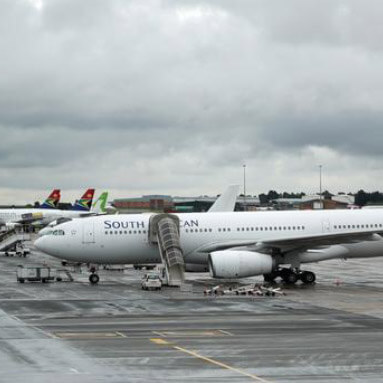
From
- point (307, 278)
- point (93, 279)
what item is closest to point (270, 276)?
point (307, 278)

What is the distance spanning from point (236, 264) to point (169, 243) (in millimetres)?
4399

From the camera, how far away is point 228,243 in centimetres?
4650

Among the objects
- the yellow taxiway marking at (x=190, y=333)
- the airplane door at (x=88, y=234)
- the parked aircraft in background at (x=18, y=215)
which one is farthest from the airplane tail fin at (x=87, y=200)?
the yellow taxiway marking at (x=190, y=333)

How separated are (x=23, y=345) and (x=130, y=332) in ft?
12.4

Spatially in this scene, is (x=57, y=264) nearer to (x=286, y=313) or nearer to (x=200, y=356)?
(x=286, y=313)

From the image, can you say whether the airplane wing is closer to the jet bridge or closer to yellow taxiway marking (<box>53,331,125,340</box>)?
the jet bridge

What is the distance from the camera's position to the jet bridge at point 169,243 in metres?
43.8

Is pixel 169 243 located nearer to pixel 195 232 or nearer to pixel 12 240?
pixel 195 232

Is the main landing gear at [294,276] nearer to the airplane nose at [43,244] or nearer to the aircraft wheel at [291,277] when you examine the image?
the aircraft wheel at [291,277]

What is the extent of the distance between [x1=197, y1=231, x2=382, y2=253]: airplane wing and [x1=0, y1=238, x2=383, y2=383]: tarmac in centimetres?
274

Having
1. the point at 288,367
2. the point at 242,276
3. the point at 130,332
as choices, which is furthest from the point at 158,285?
the point at 288,367

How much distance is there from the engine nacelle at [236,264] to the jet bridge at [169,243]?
5.76 feet

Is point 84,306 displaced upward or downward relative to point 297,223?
downward

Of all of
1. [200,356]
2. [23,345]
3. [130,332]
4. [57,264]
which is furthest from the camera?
[57,264]
